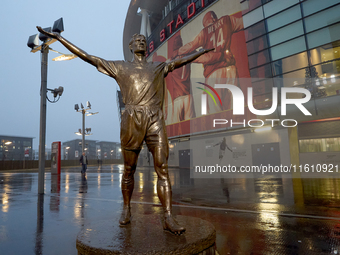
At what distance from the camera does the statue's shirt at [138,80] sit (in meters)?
3.53

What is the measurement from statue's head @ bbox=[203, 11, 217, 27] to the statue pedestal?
2616 cm

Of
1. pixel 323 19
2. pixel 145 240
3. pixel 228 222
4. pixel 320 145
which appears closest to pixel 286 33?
pixel 323 19

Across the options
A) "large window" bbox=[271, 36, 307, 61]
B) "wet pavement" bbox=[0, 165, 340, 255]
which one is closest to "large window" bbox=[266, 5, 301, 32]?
"large window" bbox=[271, 36, 307, 61]

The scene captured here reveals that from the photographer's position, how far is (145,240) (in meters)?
2.79

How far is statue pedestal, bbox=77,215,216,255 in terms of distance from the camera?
255 cm

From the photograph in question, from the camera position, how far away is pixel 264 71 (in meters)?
21.6

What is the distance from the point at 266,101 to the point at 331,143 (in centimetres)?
574

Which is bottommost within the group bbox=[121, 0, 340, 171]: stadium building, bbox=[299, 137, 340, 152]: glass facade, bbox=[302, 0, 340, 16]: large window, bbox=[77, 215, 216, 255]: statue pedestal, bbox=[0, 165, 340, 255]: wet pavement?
bbox=[0, 165, 340, 255]: wet pavement

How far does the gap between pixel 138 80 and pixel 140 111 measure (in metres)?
0.46

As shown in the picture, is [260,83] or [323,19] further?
[260,83]

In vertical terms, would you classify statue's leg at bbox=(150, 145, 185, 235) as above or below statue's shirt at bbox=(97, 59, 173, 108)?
below

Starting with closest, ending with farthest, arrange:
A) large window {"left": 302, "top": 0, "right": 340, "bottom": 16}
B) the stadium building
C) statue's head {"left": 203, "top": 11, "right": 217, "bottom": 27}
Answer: large window {"left": 302, "top": 0, "right": 340, "bottom": 16}, the stadium building, statue's head {"left": 203, "top": 11, "right": 217, "bottom": 27}

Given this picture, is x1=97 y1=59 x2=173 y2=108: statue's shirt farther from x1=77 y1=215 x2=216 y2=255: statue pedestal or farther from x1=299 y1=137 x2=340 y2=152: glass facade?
x1=299 y1=137 x2=340 y2=152: glass facade

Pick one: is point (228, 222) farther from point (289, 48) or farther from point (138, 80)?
point (289, 48)
